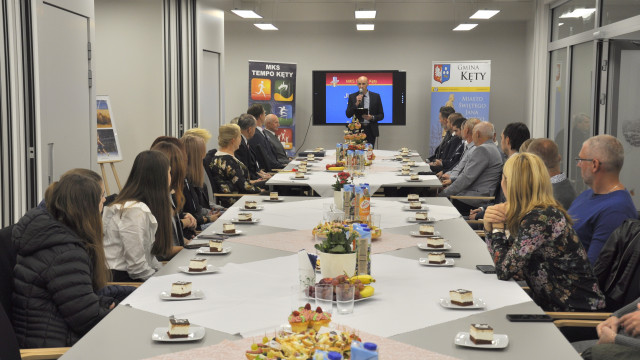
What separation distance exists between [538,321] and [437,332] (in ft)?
1.17

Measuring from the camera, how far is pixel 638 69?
25.9 feet

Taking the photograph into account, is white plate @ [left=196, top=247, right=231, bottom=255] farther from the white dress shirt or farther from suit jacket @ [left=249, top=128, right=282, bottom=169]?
suit jacket @ [left=249, top=128, right=282, bottom=169]

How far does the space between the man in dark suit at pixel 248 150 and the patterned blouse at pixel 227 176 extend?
146 cm

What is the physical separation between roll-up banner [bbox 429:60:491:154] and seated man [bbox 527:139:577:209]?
8.85m

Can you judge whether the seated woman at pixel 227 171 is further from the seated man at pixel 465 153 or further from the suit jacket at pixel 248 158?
the seated man at pixel 465 153

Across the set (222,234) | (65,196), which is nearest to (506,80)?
(222,234)

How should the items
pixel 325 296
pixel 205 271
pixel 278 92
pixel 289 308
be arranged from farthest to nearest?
1. pixel 278 92
2. pixel 205 271
3. pixel 289 308
4. pixel 325 296

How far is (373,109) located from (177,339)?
11509mm

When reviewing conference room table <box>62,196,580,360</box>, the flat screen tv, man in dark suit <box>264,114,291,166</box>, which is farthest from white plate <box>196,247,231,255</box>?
the flat screen tv

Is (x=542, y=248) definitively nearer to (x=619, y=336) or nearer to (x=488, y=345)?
(x=619, y=336)

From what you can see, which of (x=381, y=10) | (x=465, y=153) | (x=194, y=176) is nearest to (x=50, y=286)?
(x=194, y=176)

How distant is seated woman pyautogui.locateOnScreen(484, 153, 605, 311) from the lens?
9.91 ft

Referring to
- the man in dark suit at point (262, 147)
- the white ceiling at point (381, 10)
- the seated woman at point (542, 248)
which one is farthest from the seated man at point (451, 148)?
the seated woman at point (542, 248)

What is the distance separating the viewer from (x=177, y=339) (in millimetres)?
2168
